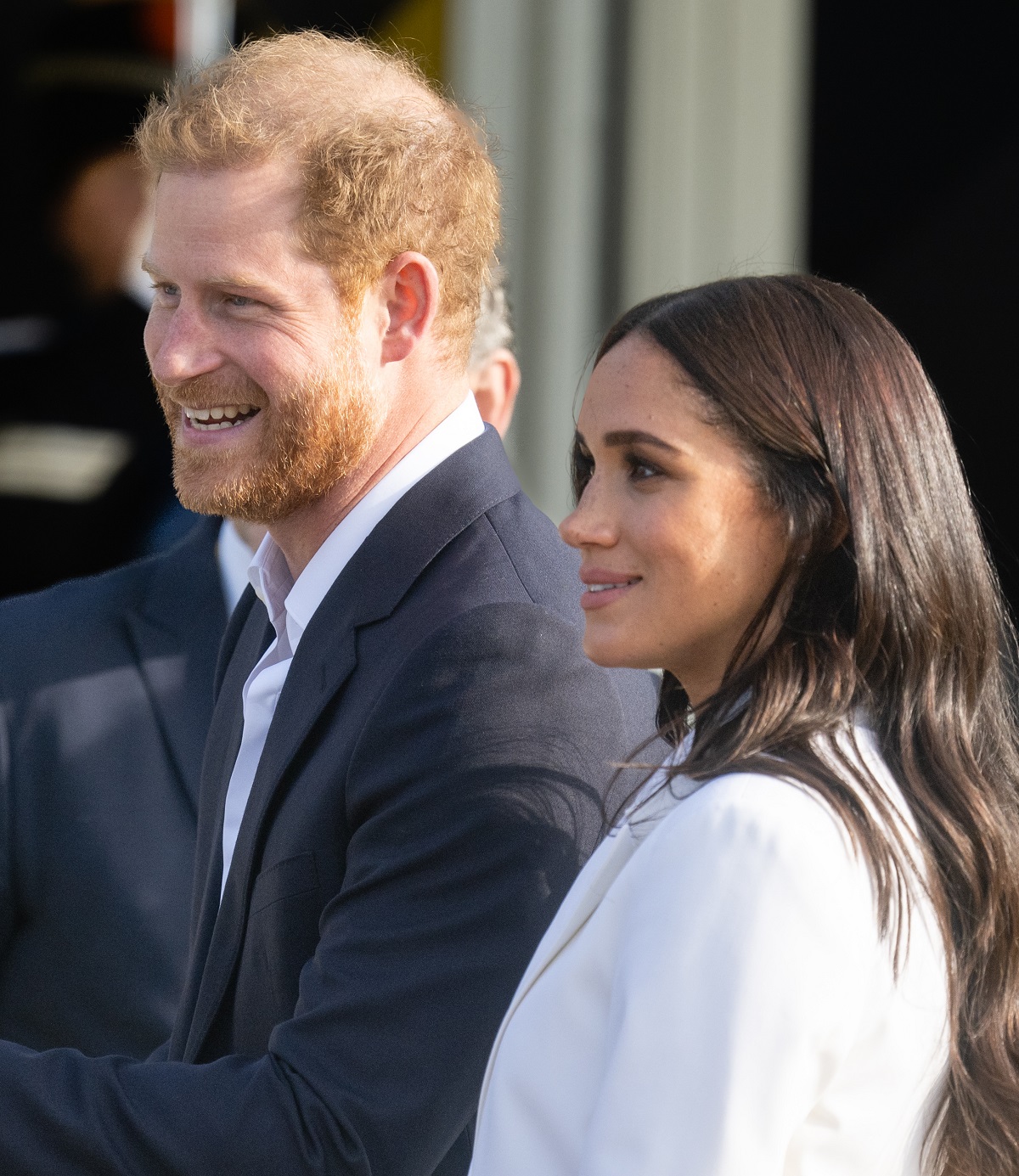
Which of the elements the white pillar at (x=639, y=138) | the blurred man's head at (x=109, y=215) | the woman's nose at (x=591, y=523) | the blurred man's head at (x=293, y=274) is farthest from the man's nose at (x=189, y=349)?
the blurred man's head at (x=109, y=215)

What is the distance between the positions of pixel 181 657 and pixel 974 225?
2.71 meters

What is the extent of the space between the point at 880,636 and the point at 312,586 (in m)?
0.68

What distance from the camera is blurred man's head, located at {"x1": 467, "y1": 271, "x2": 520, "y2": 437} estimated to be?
2680 mm

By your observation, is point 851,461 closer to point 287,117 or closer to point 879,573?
point 879,573

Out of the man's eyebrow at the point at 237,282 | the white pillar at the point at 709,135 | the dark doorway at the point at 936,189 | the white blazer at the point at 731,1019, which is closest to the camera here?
the white blazer at the point at 731,1019

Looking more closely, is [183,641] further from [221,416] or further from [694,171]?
[694,171]

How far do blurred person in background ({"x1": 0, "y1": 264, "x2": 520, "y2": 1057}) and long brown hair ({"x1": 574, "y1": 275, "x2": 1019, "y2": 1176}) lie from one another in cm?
103

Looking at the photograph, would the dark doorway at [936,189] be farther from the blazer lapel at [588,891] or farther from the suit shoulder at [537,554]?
the blazer lapel at [588,891]

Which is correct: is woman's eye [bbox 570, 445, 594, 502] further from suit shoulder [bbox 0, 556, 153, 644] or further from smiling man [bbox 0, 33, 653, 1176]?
suit shoulder [bbox 0, 556, 153, 644]

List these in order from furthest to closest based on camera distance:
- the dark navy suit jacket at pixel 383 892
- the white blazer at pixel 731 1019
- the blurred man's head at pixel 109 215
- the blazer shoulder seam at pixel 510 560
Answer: the blurred man's head at pixel 109 215, the blazer shoulder seam at pixel 510 560, the dark navy suit jacket at pixel 383 892, the white blazer at pixel 731 1019

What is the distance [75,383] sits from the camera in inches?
182

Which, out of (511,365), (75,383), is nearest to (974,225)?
(511,365)

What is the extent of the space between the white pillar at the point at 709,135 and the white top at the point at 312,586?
2.49 meters

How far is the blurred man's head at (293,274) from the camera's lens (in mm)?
1757
